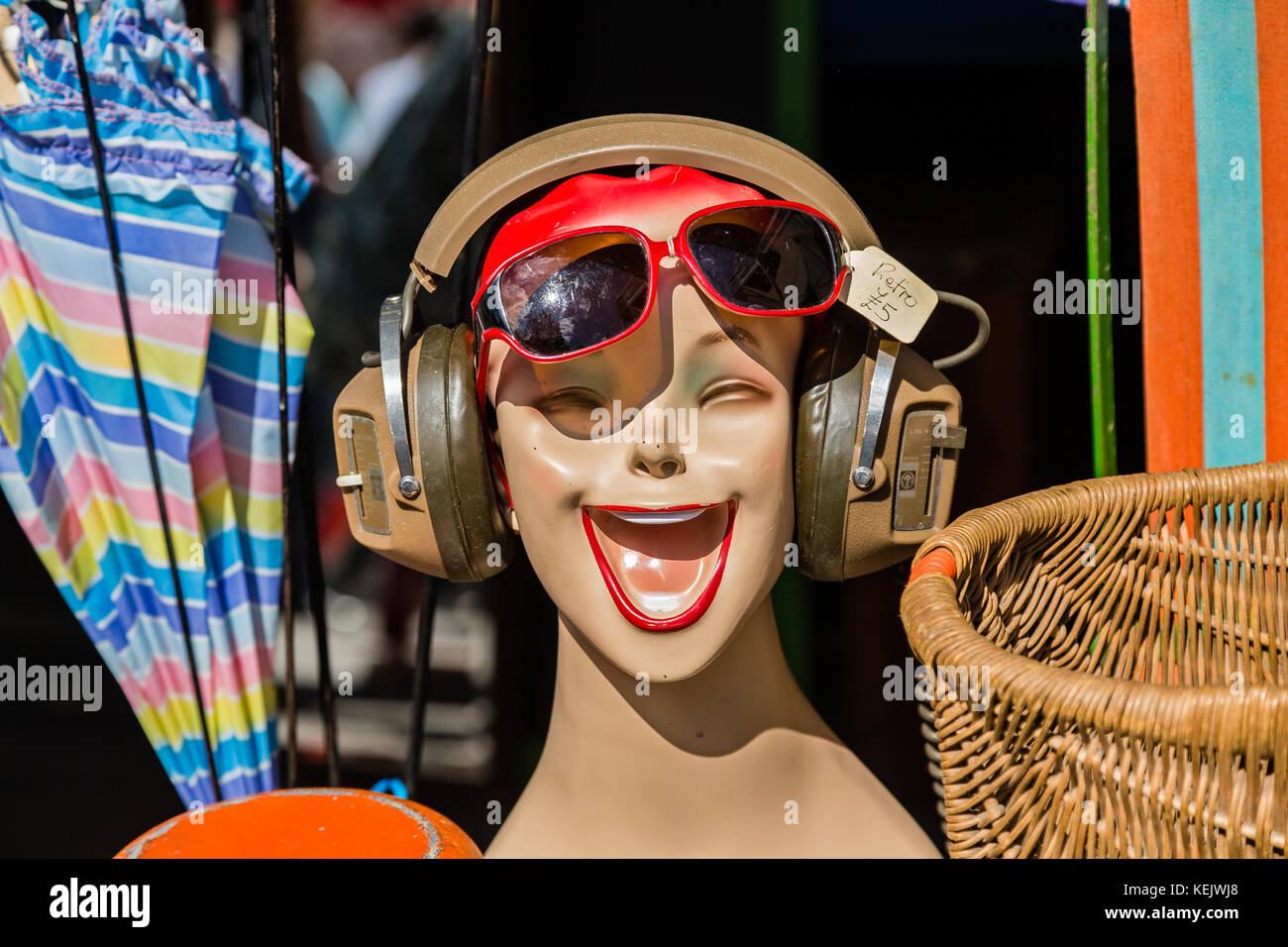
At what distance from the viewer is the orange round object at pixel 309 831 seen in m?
1.29

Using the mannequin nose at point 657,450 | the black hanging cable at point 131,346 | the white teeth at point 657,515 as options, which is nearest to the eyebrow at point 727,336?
the mannequin nose at point 657,450

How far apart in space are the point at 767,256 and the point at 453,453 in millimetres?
471

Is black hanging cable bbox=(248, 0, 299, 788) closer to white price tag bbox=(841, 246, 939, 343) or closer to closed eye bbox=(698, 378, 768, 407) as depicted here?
closed eye bbox=(698, 378, 768, 407)

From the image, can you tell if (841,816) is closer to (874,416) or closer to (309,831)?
(874,416)

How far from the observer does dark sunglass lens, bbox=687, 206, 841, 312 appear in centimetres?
135

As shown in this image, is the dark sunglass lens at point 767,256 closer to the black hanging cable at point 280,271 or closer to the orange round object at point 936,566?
the orange round object at point 936,566

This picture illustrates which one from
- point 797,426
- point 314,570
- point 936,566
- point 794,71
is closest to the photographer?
point 936,566

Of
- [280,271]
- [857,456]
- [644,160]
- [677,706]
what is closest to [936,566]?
[857,456]

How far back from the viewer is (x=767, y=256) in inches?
53.8

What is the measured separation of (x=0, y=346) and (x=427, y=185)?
79 cm

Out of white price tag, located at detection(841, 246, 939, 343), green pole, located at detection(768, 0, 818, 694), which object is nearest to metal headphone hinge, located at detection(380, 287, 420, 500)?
white price tag, located at detection(841, 246, 939, 343)

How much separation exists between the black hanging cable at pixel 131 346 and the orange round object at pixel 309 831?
40 centimetres
